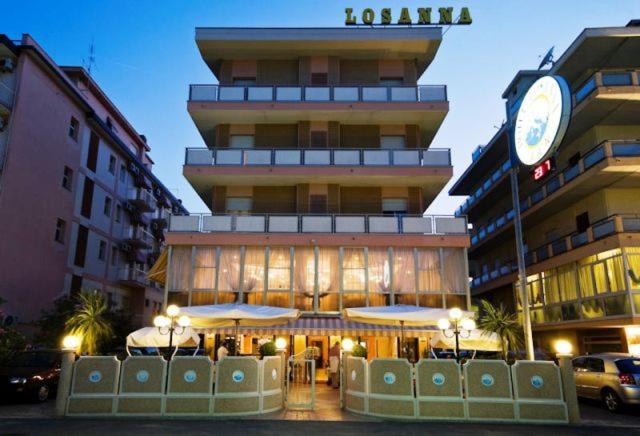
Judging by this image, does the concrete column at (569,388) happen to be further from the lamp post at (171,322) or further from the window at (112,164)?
the window at (112,164)

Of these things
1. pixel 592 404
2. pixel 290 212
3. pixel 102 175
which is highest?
pixel 102 175

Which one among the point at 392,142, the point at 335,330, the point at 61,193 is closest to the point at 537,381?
the point at 335,330

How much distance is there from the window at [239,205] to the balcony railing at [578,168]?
1766 centimetres

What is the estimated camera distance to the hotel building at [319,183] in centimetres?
2398

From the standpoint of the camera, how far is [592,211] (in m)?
27.9

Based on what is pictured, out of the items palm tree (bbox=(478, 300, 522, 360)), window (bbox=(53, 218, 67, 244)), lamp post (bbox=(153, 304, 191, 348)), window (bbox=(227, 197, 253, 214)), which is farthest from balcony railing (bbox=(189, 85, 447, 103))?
lamp post (bbox=(153, 304, 191, 348))

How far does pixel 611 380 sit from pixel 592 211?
14751mm

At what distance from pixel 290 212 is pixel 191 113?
7525mm

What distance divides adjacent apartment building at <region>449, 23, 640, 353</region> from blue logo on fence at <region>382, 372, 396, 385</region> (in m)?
10.7

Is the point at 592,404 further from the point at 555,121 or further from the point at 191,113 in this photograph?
the point at 191,113

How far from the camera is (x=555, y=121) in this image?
1817 centimetres

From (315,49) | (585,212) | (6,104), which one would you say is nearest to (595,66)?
(585,212)

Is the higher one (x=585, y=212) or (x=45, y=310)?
(x=585, y=212)

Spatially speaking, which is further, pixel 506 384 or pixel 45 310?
pixel 45 310
